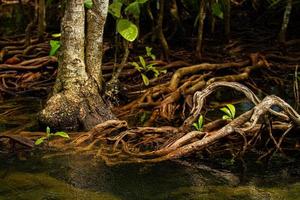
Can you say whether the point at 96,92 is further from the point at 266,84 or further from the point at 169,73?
the point at 266,84

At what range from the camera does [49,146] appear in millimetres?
5004

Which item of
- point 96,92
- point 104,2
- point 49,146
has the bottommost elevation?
point 49,146

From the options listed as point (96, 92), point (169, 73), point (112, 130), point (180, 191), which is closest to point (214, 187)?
point (180, 191)

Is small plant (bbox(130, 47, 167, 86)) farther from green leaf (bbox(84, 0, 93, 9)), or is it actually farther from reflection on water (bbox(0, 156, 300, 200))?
reflection on water (bbox(0, 156, 300, 200))

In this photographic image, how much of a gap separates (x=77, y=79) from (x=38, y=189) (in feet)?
5.75

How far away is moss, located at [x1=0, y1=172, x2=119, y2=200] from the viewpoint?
384 cm

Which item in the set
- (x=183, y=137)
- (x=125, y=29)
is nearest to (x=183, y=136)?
(x=183, y=137)

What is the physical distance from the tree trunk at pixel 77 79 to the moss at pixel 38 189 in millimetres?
1182

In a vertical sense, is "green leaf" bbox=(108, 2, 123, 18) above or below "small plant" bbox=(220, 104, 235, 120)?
above

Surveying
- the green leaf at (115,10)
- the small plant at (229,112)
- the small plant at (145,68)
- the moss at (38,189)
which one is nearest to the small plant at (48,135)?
the moss at (38,189)

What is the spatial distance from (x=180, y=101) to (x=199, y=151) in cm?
154

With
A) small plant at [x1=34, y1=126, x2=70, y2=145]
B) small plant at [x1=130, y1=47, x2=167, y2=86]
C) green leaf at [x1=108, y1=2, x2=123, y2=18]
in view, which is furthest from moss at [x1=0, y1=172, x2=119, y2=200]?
small plant at [x1=130, y1=47, x2=167, y2=86]

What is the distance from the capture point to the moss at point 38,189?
12.6ft

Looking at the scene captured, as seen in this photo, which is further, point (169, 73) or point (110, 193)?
point (169, 73)
